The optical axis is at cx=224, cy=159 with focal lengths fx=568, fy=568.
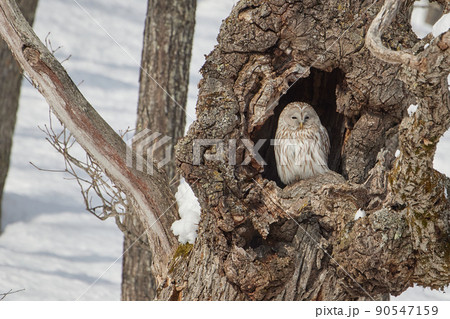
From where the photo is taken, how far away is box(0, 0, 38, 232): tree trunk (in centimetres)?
796

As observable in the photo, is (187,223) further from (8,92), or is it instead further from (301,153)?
(8,92)

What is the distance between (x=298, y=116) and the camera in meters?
5.12

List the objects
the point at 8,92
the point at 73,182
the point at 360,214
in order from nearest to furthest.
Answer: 1. the point at 360,214
2. the point at 8,92
3. the point at 73,182

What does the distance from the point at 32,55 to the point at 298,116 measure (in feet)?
7.61

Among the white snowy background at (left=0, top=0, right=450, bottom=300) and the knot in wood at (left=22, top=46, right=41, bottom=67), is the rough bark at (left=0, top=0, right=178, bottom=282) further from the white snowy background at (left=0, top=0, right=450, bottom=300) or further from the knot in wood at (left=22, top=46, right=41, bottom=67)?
the white snowy background at (left=0, top=0, right=450, bottom=300)

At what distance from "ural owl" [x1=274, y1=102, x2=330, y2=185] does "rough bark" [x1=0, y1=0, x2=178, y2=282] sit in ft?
3.87

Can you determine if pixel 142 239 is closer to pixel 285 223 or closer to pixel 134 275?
pixel 134 275

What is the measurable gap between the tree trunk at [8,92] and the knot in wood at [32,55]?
4.13 metres

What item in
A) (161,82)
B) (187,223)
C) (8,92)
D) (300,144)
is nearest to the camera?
(187,223)

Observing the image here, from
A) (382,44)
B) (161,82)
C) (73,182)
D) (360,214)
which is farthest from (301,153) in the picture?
(73,182)

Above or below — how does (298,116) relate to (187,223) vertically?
above

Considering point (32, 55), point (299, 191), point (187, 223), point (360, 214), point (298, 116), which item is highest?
point (32, 55)

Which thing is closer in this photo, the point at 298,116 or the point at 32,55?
the point at 32,55
